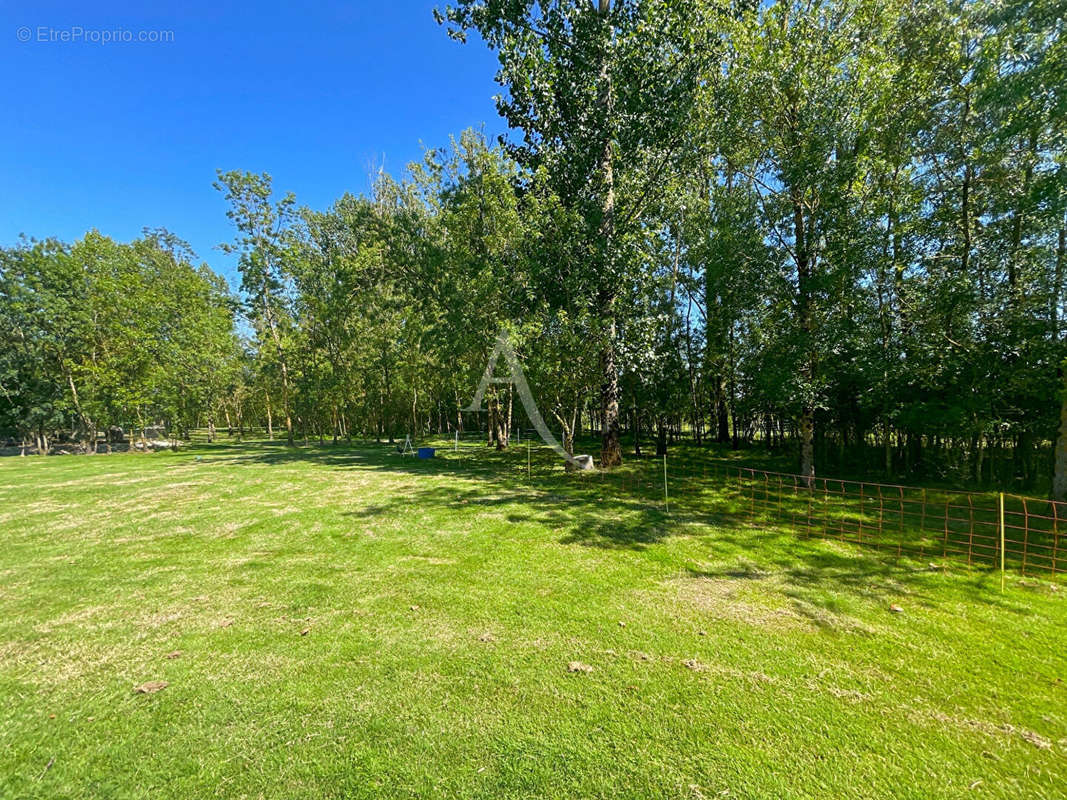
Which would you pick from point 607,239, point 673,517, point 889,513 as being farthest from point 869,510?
point 607,239

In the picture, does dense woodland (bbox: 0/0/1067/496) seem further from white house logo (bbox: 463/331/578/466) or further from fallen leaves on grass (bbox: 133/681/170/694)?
fallen leaves on grass (bbox: 133/681/170/694)

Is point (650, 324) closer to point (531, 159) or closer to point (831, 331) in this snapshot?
point (831, 331)

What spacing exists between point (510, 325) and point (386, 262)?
28.9 ft

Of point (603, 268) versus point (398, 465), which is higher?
point (603, 268)

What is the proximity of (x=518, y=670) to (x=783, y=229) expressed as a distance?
12.4m

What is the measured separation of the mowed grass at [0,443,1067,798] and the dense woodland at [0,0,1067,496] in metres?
6.57

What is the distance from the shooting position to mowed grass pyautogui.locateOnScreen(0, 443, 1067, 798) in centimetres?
222

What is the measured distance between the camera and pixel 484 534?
657cm

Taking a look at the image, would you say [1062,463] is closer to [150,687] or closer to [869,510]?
[869,510]

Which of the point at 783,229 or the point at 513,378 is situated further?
the point at 513,378

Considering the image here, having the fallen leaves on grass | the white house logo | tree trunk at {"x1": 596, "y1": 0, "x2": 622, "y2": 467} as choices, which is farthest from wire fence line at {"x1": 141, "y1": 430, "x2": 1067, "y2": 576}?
the fallen leaves on grass

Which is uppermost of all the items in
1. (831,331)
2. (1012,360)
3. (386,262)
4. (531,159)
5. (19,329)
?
(531,159)

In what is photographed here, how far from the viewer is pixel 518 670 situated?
10.1ft

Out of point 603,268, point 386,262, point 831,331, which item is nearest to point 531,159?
point 603,268
